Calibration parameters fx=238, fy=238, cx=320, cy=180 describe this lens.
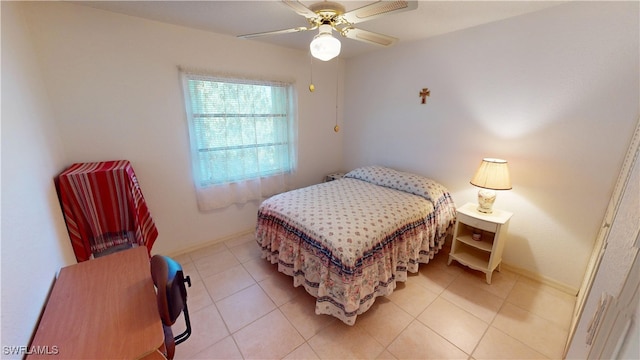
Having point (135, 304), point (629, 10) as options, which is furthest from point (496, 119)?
point (135, 304)

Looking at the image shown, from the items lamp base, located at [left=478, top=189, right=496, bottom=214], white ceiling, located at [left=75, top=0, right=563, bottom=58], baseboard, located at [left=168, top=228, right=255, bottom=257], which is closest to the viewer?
white ceiling, located at [left=75, top=0, right=563, bottom=58]

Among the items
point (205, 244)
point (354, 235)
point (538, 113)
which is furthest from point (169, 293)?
point (538, 113)

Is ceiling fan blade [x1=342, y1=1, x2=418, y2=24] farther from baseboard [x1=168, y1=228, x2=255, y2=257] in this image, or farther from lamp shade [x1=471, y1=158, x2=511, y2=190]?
baseboard [x1=168, y1=228, x2=255, y2=257]

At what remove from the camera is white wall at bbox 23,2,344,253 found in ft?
5.84

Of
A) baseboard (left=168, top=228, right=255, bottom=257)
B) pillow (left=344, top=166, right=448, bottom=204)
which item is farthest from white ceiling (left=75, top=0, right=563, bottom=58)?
baseboard (left=168, top=228, right=255, bottom=257)

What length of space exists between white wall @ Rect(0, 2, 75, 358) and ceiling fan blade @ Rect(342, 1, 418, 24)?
1.78 metres

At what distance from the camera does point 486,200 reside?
2.16 m

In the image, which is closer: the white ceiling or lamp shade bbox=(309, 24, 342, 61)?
lamp shade bbox=(309, 24, 342, 61)

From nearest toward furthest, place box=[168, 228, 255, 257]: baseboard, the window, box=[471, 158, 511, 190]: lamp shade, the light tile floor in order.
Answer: the light tile floor
box=[471, 158, 511, 190]: lamp shade
the window
box=[168, 228, 255, 257]: baseboard

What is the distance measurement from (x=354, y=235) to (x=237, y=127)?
1772 mm

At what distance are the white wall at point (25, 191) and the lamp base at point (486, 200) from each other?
2898 mm

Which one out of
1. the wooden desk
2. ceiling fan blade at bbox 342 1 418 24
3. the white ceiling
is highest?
the white ceiling

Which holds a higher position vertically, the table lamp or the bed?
the table lamp

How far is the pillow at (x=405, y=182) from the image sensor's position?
243cm
